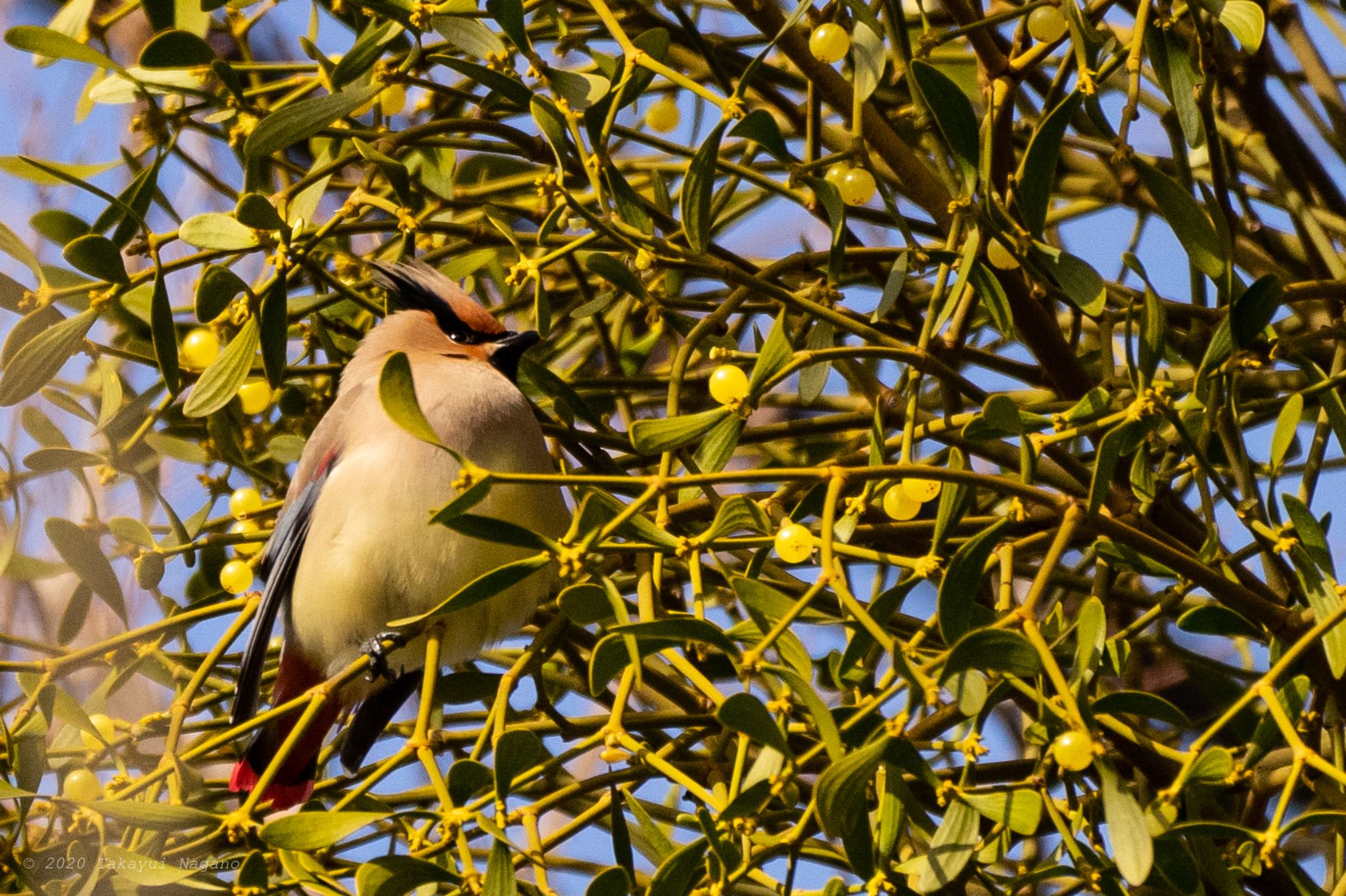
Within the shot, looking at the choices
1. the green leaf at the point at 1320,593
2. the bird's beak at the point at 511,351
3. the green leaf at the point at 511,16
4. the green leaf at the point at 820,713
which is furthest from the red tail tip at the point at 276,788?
the green leaf at the point at 1320,593

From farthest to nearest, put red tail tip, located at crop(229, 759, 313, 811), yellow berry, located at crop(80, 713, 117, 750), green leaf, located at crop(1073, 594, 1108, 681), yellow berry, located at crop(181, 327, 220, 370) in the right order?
1. red tail tip, located at crop(229, 759, 313, 811)
2. yellow berry, located at crop(181, 327, 220, 370)
3. yellow berry, located at crop(80, 713, 117, 750)
4. green leaf, located at crop(1073, 594, 1108, 681)

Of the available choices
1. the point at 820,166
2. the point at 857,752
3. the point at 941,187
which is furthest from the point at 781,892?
the point at 941,187

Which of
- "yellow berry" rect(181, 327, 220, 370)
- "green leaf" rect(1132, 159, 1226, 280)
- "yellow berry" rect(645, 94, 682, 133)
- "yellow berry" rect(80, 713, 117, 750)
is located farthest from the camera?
"yellow berry" rect(645, 94, 682, 133)

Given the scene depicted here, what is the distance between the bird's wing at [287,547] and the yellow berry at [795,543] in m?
0.80

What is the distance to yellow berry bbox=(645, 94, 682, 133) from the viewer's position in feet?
8.48

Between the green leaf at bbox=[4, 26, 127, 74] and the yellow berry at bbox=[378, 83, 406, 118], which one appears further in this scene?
the yellow berry at bbox=[378, 83, 406, 118]

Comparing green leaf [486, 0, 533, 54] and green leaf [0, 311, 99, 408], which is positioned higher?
green leaf [486, 0, 533, 54]

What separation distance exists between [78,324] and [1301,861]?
71.2 inches

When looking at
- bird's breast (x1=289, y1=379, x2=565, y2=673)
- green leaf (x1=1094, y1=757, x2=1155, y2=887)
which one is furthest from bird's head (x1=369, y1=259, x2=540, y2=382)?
green leaf (x1=1094, y1=757, x2=1155, y2=887)

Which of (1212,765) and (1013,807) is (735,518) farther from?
(1212,765)

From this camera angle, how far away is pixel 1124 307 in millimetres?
2037

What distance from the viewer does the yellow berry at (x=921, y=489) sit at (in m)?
1.76

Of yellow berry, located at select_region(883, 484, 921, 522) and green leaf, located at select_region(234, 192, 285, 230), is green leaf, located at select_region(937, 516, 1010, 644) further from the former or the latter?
green leaf, located at select_region(234, 192, 285, 230)

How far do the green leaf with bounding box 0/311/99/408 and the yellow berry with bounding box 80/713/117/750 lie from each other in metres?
0.38
